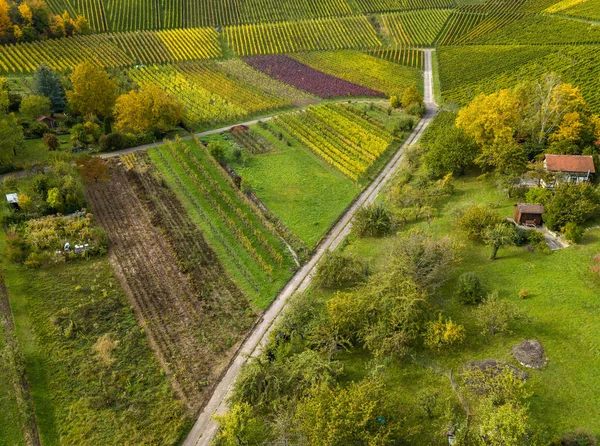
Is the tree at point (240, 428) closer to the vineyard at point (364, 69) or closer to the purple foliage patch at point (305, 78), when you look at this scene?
the purple foliage patch at point (305, 78)

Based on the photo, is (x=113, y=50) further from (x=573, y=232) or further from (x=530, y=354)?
(x=530, y=354)

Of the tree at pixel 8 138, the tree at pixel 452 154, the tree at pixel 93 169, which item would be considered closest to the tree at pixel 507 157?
A: the tree at pixel 452 154

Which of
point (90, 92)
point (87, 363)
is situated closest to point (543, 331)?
point (87, 363)

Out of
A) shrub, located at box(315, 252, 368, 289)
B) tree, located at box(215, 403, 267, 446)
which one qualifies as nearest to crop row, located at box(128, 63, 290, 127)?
shrub, located at box(315, 252, 368, 289)

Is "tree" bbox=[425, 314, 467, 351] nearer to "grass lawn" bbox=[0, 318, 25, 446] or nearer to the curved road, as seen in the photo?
the curved road

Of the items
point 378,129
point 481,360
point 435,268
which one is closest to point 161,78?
point 378,129
